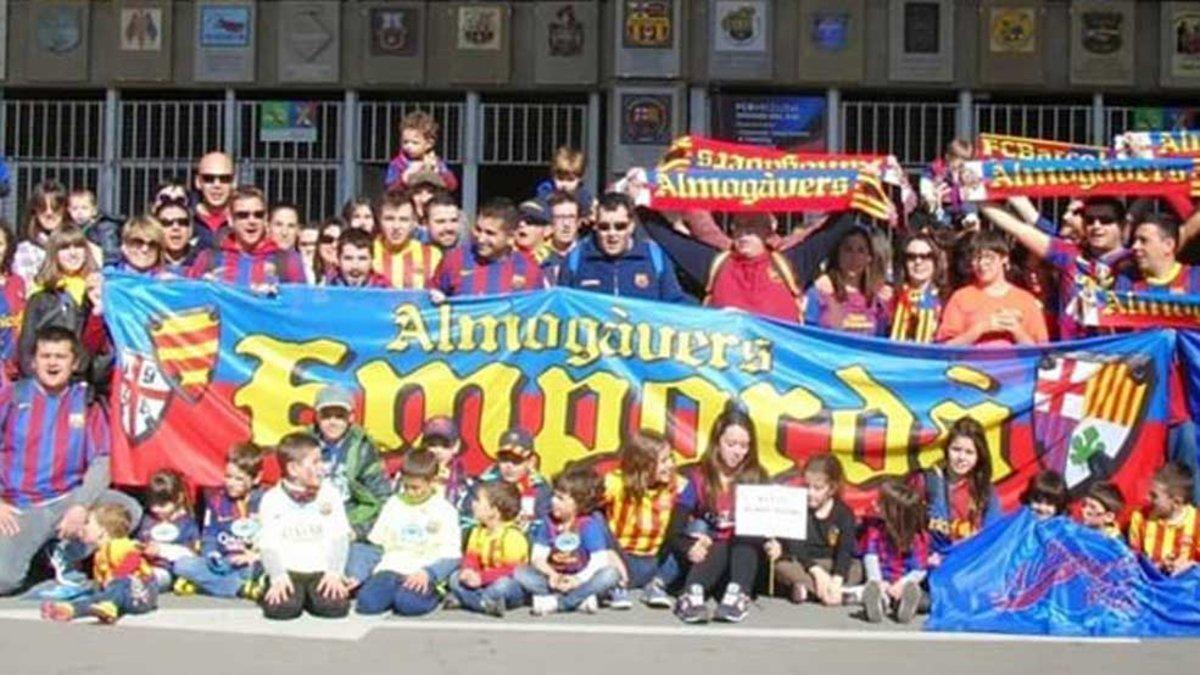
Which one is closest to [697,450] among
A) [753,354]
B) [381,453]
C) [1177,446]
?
[753,354]

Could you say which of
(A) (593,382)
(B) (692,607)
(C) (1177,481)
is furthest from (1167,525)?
(A) (593,382)

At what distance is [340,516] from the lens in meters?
9.05

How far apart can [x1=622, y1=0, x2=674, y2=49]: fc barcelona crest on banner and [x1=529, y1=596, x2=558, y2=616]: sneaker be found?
1465cm

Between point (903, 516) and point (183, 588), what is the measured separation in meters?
3.51

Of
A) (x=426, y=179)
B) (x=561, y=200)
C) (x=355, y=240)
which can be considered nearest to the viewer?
(x=355, y=240)

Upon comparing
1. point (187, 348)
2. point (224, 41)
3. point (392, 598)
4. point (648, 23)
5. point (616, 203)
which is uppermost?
point (648, 23)

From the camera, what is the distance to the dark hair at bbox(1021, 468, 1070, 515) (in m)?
9.34

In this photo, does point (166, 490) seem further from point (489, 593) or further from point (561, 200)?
point (561, 200)

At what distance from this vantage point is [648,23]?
23.0 metres

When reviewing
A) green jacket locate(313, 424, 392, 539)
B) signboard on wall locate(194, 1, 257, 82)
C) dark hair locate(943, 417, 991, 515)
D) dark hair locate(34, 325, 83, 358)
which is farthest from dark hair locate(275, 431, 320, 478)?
signboard on wall locate(194, 1, 257, 82)

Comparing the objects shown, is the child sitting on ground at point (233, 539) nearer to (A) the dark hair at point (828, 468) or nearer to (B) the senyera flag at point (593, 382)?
(B) the senyera flag at point (593, 382)

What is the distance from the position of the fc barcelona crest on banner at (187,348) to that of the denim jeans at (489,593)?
200 centimetres

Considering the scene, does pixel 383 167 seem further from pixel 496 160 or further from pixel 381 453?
pixel 381 453

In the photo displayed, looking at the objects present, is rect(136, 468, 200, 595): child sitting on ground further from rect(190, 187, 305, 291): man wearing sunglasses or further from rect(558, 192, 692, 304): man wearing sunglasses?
rect(558, 192, 692, 304): man wearing sunglasses
